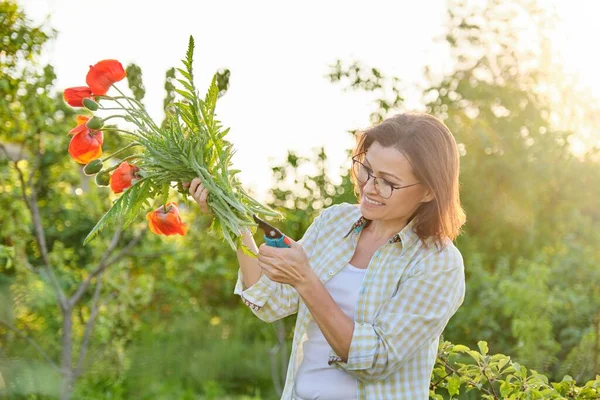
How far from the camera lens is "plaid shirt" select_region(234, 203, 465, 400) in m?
1.73

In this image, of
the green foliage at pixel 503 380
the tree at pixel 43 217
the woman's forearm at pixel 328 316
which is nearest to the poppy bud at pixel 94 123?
the woman's forearm at pixel 328 316

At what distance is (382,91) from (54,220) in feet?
7.89

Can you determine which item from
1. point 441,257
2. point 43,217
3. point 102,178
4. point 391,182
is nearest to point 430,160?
point 391,182

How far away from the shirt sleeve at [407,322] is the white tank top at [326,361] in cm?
4

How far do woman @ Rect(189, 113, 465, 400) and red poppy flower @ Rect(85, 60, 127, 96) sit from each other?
0.32 metres

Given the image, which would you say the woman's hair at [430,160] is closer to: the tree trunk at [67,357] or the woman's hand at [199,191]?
the woman's hand at [199,191]

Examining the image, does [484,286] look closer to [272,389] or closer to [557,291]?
[557,291]

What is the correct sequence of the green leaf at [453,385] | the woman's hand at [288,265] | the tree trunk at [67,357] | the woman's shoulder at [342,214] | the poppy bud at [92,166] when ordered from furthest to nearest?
the tree trunk at [67,357] → the green leaf at [453,385] → the woman's shoulder at [342,214] → the poppy bud at [92,166] → the woman's hand at [288,265]

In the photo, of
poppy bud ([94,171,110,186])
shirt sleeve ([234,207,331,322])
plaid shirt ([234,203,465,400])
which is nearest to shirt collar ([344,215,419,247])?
plaid shirt ([234,203,465,400])

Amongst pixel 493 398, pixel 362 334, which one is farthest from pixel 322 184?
pixel 362 334

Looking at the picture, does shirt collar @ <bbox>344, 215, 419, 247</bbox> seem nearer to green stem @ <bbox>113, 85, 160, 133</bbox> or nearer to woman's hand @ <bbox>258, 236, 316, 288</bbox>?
woman's hand @ <bbox>258, 236, 316, 288</bbox>

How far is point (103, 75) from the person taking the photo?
5.75ft

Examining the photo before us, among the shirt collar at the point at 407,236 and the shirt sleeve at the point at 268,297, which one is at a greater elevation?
the shirt collar at the point at 407,236

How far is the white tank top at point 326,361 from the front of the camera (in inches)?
71.6
